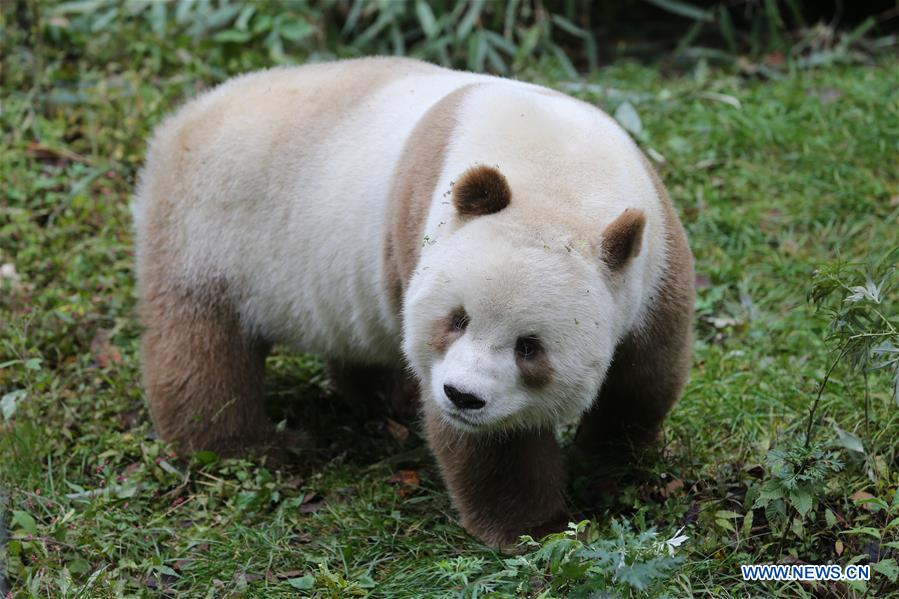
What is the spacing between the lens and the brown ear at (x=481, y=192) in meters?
3.90

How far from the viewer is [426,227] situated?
4.33 metres

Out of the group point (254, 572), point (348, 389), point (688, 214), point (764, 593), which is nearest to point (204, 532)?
point (254, 572)

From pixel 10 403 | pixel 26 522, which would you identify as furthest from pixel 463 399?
pixel 10 403

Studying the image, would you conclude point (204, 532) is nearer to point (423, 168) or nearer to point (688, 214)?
point (423, 168)

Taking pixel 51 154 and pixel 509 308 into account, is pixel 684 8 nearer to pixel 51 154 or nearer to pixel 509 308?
pixel 51 154

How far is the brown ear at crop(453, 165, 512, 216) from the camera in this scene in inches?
153

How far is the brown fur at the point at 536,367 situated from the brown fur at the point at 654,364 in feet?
2.20

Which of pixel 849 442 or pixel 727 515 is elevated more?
pixel 849 442

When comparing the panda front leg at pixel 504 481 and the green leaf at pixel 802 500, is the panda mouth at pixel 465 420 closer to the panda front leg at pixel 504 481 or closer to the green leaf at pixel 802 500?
the panda front leg at pixel 504 481

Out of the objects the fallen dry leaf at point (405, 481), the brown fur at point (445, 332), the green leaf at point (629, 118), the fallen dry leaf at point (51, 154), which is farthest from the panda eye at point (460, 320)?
the fallen dry leaf at point (51, 154)

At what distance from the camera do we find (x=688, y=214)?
23.8 feet

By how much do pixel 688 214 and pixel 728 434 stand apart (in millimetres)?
2474

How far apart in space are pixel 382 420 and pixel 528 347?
2437mm

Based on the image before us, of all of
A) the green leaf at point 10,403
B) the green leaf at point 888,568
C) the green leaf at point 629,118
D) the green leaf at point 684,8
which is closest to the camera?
the green leaf at point 888,568
